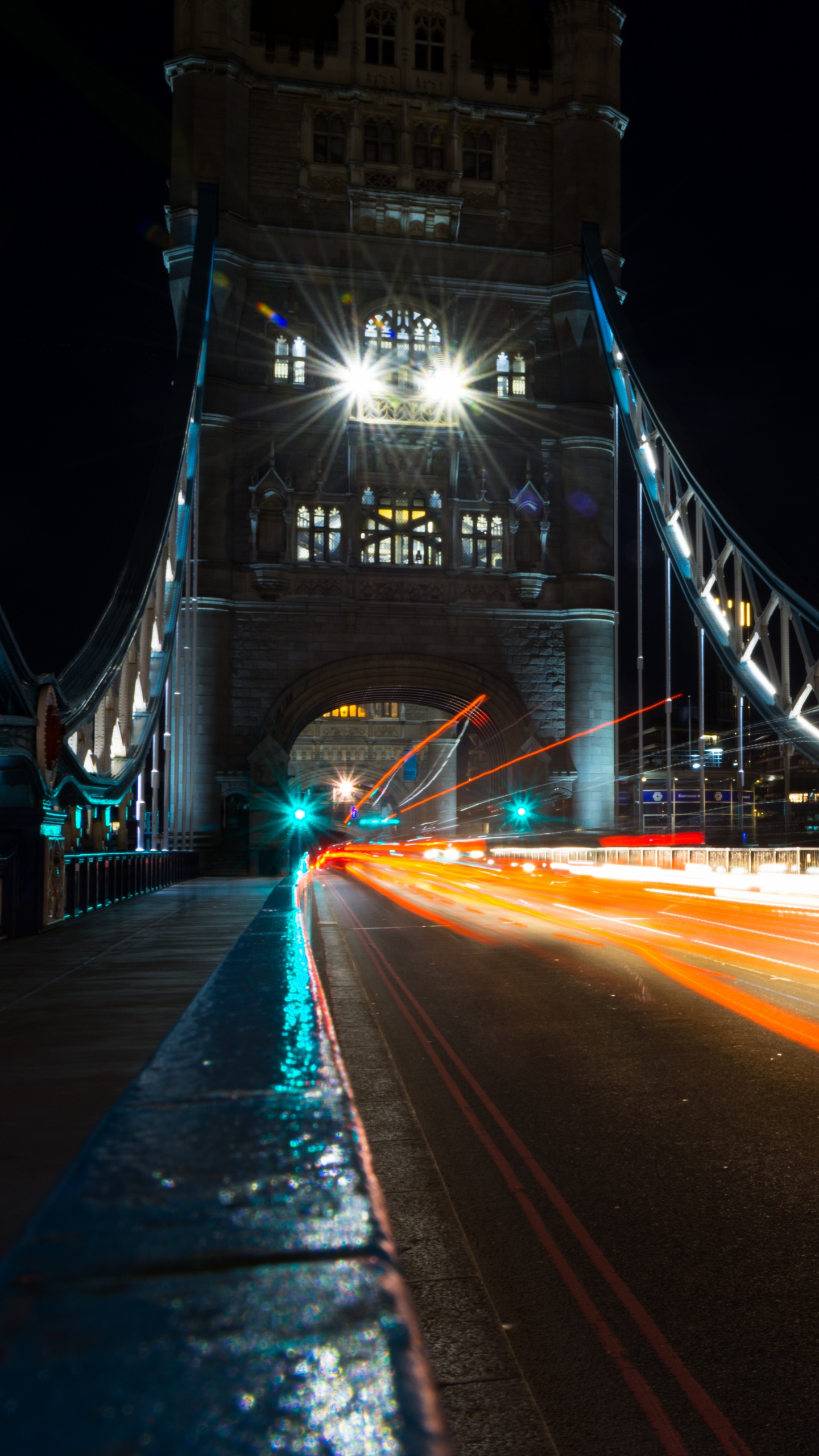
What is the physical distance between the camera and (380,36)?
38.8 m

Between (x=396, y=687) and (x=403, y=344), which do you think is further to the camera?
(x=396, y=687)

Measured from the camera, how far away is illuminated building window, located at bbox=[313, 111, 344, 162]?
3788 cm

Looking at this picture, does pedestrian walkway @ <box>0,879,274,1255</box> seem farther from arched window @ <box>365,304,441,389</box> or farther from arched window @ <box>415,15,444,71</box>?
arched window @ <box>415,15,444,71</box>

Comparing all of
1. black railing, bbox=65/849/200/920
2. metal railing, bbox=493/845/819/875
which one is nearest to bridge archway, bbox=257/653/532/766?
metal railing, bbox=493/845/819/875

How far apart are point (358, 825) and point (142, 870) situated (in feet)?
376

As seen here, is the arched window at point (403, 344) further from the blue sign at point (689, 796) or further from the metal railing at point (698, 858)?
the blue sign at point (689, 796)

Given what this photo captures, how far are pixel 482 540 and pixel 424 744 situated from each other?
36.1m

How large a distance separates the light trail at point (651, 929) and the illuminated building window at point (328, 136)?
24.8 metres

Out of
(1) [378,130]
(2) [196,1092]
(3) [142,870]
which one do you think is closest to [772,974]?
(2) [196,1092]

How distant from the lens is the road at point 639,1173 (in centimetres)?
281

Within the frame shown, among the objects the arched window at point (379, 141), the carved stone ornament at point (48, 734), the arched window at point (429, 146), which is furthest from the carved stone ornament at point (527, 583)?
the carved stone ornament at point (48, 734)

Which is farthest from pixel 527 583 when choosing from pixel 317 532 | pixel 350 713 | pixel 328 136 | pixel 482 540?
pixel 350 713

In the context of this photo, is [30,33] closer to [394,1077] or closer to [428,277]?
[428,277]

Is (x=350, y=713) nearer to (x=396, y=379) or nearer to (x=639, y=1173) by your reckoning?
(x=396, y=379)
